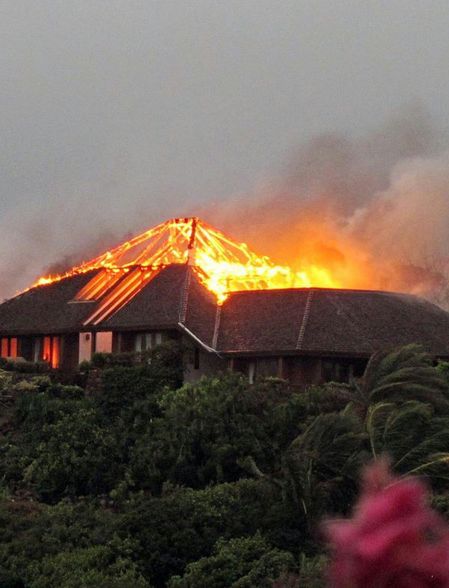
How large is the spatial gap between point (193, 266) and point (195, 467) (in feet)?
55.3

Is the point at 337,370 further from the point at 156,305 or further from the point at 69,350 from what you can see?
the point at 69,350

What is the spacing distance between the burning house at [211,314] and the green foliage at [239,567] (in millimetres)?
15436

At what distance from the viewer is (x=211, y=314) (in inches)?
1646

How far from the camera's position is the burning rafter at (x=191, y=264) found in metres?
44.6

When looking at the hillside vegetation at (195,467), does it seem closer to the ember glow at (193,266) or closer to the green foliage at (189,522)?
the green foliage at (189,522)

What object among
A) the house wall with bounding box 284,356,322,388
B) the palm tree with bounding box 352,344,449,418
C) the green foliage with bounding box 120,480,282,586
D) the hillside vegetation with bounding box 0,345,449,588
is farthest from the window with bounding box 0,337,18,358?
the green foliage with bounding box 120,480,282,586

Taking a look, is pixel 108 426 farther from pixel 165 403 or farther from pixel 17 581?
pixel 17 581

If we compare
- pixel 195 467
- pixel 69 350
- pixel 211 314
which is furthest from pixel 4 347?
pixel 195 467

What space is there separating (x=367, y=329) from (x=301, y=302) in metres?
2.56

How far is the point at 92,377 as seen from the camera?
37188mm

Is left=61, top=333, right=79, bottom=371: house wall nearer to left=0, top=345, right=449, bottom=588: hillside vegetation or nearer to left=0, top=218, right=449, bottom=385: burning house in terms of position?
left=0, top=218, right=449, bottom=385: burning house

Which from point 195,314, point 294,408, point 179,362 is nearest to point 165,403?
point 294,408

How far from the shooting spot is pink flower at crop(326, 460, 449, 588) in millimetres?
2229

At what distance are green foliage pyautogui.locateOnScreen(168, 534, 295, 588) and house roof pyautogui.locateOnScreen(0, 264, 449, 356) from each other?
50.6ft
